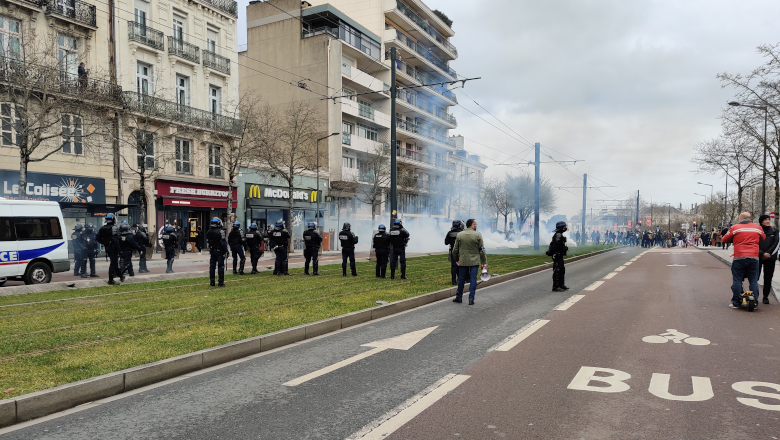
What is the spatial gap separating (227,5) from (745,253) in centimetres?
3016

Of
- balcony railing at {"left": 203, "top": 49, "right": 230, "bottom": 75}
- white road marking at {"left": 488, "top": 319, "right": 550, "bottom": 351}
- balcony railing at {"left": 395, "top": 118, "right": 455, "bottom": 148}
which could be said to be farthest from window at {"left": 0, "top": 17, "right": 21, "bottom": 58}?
balcony railing at {"left": 395, "top": 118, "right": 455, "bottom": 148}

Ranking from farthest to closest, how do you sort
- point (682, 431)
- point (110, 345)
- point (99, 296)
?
point (99, 296), point (110, 345), point (682, 431)

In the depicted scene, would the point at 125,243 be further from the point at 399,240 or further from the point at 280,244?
the point at 399,240

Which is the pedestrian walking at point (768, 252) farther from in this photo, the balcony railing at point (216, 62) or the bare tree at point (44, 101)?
the balcony railing at point (216, 62)

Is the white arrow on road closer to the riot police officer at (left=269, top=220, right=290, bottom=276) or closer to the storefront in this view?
the riot police officer at (left=269, top=220, right=290, bottom=276)

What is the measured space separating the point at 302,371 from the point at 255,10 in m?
43.1

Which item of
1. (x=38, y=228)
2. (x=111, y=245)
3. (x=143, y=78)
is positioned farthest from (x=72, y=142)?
(x=111, y=245)

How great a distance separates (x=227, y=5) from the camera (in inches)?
1228

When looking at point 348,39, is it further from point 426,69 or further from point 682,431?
point 682,431

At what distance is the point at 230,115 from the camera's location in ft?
102

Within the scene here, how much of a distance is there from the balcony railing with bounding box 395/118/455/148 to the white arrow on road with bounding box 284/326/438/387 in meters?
41.7

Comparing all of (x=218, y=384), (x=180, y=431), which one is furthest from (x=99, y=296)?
(x=180, y=431)

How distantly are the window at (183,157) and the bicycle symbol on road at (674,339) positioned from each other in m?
25.6

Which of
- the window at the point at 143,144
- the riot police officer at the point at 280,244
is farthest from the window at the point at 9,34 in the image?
the riot police officer at the point at 280,244
